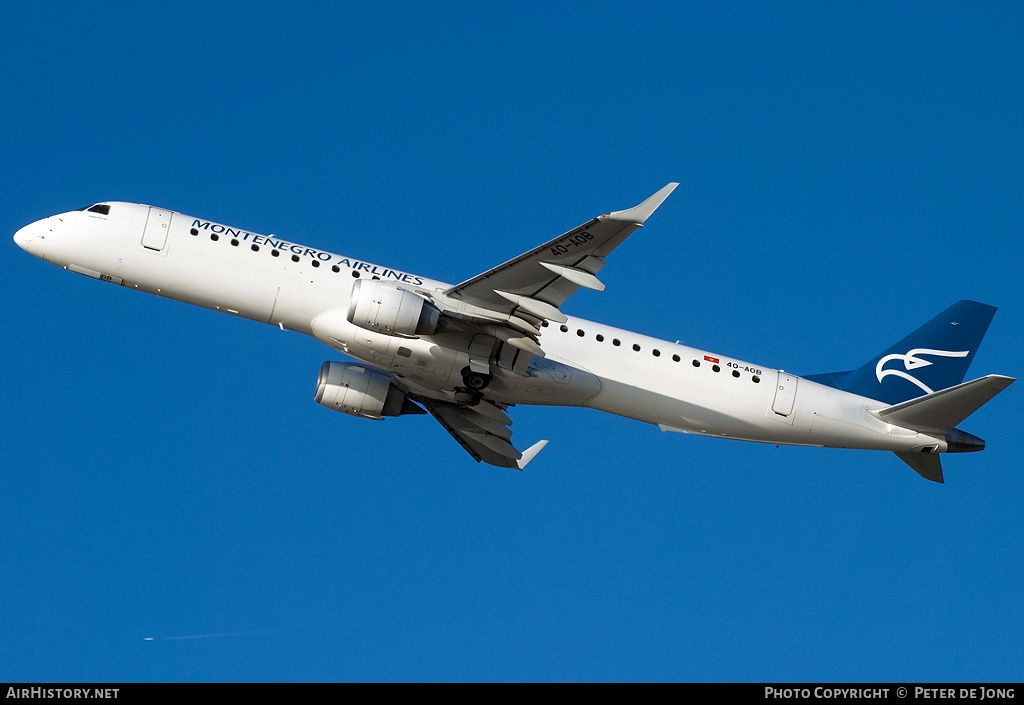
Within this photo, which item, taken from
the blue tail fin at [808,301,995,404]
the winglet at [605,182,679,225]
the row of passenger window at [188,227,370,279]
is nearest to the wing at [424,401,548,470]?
the row of passenger window at [188,227,370,279]

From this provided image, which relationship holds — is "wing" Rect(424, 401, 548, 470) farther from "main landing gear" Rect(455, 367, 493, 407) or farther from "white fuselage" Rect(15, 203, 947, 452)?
"white fuselage" Rect(15, 203, 947, 452)

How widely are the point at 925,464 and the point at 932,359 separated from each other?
4.46 meters

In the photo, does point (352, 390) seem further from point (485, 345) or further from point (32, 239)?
point (32, 239)

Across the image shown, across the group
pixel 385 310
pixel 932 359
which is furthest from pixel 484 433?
pixel 932 359

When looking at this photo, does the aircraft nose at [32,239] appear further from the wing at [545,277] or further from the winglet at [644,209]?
the winglet at [644,209]

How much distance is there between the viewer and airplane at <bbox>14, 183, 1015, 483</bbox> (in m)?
30.1

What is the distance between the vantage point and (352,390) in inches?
1361

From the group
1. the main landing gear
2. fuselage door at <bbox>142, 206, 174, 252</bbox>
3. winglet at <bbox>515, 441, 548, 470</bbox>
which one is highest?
fuselage door at <bbox>142, 206, 174, 252</bbox>

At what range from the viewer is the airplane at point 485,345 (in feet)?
98.9

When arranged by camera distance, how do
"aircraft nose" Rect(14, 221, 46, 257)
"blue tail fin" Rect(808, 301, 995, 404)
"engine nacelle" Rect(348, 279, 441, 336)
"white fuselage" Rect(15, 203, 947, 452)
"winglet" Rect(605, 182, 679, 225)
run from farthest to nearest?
"blue tail fin" Rect(808, 301, 995, 404) → "aircraft nose" Rect(14, 221, 46, 257) → "white fuselage" Rect(15, 203, 947, 452) → "engine nacelle" Rect(348, 279, 441, 336) → "winglet" Rect(605, 182, 679, 225)

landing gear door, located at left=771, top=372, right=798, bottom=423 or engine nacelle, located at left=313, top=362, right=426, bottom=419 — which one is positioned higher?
landing gear door, located at left=771, top=372, right=798, bottom=423

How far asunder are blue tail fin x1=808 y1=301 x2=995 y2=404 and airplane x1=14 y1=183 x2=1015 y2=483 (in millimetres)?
428

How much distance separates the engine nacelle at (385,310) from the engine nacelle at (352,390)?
5.05 metres
